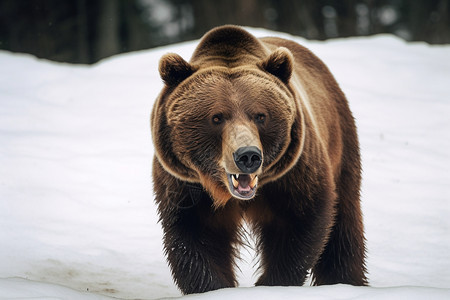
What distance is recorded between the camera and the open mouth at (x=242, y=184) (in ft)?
12.5

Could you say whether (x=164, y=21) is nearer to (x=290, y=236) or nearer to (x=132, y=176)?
(x=132, y=176)

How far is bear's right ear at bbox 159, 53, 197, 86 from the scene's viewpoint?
4180mm

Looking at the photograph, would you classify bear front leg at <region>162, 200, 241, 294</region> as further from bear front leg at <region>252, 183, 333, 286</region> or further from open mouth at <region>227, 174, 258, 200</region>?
open mouth at <region>227, 174, 258, 200</region>

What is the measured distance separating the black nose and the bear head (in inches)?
3.8

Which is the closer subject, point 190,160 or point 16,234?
point 190,160

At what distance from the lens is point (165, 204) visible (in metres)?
4.38

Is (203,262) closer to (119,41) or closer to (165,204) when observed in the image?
(165,204)

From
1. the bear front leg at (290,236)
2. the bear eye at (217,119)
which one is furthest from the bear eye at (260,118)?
the bear front leg at (290,236)

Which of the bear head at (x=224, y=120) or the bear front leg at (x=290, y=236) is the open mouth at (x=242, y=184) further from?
the bear front leg at (x=290, y=236)

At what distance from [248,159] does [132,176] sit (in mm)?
4208

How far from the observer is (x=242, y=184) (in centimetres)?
386

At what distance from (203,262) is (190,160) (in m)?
0.71

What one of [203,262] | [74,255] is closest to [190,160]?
[203,262]

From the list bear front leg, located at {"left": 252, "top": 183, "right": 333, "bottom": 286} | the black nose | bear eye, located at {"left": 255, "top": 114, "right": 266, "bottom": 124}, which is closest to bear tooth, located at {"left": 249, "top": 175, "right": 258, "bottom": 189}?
the black nose
